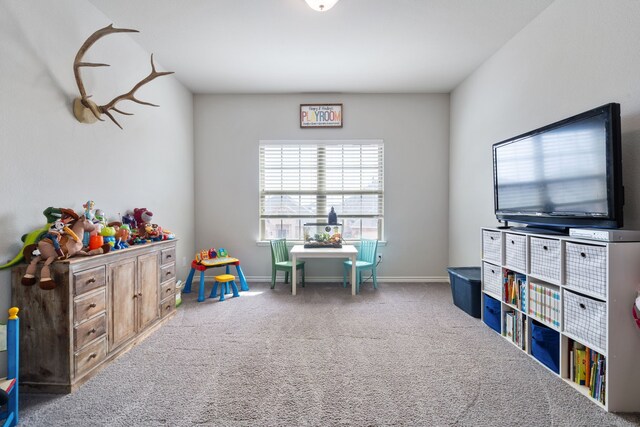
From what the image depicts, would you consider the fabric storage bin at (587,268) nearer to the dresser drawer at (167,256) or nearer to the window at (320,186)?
Answer: the window at (320,186)

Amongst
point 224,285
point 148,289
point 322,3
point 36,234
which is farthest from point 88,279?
point 322,3

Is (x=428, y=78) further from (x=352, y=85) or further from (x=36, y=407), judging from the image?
(x=36, y=407)

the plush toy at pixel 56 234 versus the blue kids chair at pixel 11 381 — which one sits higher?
the plush toy at pixel 56 234

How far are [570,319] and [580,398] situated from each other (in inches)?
17.7

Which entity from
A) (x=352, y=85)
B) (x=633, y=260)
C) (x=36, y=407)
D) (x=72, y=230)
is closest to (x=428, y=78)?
(x=352, y=85)

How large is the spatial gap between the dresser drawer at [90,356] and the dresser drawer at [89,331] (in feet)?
0.17

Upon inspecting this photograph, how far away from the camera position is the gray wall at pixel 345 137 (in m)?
4.96

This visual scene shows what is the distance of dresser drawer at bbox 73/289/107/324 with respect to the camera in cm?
210

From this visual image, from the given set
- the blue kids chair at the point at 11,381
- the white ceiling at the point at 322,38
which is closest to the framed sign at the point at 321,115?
the white ceiling at the point at 322,38

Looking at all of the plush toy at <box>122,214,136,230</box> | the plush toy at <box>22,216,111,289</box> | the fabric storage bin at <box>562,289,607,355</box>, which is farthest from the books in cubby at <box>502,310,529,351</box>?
the plush toy at <box>122,214,136,230</box>

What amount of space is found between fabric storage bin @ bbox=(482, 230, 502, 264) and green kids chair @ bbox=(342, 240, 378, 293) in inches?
63.9

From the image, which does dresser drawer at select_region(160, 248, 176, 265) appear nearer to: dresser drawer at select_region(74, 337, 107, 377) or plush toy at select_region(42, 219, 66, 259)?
dresser drawer at select_region(74, 337, 107, 377)

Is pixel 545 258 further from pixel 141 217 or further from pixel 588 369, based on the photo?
pixel 141 217

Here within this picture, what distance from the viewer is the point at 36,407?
1.91 meters
